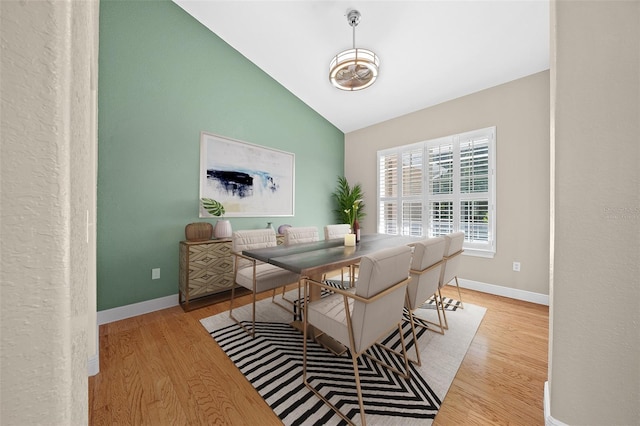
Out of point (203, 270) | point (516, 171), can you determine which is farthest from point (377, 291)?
point (516, 171)

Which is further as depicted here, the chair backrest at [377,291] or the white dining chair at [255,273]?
the white dining chair at [255,273]

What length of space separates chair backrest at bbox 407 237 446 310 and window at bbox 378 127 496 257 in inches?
76.5

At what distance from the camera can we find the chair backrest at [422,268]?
1.71 meters

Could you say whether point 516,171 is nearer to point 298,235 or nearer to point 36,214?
point 298,235

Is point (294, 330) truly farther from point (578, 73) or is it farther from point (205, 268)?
point (578, 73)

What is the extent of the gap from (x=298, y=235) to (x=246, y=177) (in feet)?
4.12

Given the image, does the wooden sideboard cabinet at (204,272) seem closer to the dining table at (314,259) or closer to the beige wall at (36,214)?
the dining table at (314,259)

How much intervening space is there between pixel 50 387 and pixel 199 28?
12.7ft

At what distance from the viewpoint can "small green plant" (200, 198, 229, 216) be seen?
286 centimetres

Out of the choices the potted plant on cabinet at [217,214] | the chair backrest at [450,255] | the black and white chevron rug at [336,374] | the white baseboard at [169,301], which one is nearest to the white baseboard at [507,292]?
the white baseboard at [169,301]

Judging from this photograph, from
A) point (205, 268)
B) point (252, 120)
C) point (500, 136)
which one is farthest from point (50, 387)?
point (500, 136)

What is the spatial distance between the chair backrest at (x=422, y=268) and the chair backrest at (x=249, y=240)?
1.51m

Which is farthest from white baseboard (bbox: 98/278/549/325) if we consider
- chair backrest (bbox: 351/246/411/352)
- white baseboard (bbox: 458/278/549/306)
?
chair backrest (bbox: 351/246/411/352)

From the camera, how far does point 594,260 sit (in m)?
1.05
